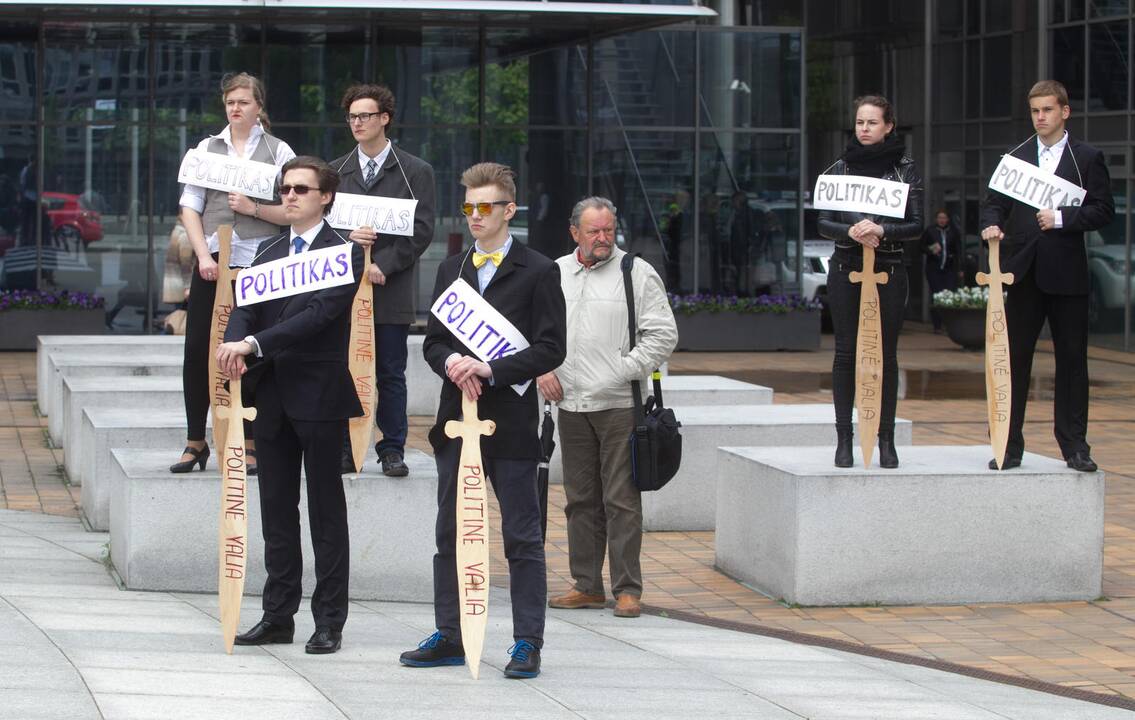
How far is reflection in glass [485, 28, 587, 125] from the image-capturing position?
25000 millimetres

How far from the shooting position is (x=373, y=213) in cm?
786

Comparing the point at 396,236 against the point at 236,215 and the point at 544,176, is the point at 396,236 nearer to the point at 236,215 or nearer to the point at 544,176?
the point at 236,215

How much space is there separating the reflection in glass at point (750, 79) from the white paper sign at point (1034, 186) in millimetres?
17031

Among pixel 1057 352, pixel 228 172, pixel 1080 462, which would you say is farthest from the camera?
pixel 1057 352

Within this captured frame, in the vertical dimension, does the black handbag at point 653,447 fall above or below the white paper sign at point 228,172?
below

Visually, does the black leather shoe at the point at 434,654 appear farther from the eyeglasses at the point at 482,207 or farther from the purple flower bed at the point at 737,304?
the purple flower bed at the point at 737,304

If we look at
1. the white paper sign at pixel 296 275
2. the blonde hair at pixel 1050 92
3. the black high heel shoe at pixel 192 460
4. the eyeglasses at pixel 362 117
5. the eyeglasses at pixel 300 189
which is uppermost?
the blonde hair at pixel 1050 92

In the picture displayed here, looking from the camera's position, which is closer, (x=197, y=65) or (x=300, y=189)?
(x=300, y=189)

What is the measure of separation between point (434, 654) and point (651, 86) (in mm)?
19667

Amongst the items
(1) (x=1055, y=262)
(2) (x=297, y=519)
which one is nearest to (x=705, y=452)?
(1) (x=1055, y=262)

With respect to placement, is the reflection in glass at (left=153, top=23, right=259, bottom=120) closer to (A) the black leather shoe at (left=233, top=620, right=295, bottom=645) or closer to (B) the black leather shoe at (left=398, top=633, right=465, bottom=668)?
(A) the black leather shoe at (left=233, top=620, right=295, bottom=645)

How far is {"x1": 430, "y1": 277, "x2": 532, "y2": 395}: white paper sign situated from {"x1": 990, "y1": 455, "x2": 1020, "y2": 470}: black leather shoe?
3104 mm

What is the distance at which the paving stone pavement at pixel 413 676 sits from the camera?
562cm

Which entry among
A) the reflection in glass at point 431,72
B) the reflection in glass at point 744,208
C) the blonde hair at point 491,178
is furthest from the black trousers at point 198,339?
the reflection in glass at point 744,208
